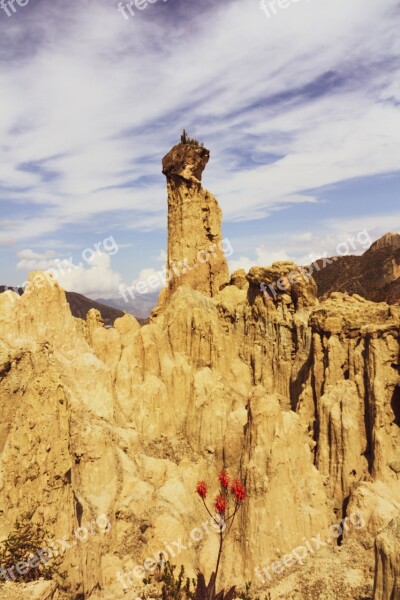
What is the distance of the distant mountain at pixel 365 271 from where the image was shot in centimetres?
7231

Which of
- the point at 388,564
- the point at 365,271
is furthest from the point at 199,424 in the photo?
the point at 365,271

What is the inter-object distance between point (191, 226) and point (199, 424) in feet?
54.1

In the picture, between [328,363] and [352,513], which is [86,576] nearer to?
[352,513]

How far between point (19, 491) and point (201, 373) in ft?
52.1

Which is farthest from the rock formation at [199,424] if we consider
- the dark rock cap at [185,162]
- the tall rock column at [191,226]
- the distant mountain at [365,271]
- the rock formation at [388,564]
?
the distant mountain at [365,271]

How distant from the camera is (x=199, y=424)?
24094 millimetres

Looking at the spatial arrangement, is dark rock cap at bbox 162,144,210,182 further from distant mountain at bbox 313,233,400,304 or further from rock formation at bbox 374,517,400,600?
distant mountain at bbox 313,233,400,304

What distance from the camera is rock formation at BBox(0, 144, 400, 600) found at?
41.4 ft

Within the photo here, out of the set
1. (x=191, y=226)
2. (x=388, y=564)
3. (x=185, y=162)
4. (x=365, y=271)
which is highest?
(x=185, y=162)

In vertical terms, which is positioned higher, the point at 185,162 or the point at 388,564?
the point at 185,162

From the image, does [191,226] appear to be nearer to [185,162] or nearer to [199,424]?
[185,162]

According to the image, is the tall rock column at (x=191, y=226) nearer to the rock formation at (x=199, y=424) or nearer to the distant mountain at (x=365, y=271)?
the rock formation at (x=199, y=424)

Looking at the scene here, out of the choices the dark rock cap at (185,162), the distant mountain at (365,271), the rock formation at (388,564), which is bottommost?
the rock formation at (388,564)

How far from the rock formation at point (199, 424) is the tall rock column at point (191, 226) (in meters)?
3.31
